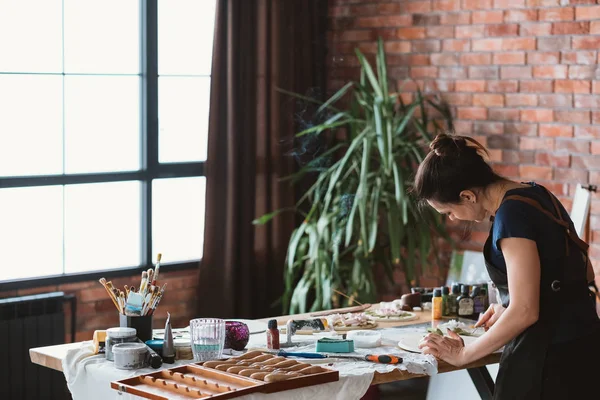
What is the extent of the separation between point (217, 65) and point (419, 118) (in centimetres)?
108

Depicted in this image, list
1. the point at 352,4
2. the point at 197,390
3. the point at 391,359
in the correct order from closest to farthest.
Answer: the point at 197,390
the point at 391,359
the point at 352,4

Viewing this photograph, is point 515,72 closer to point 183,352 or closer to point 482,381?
point 482,381

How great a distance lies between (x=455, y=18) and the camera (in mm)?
5016

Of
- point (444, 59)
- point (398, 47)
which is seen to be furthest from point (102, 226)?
point (444, 59)

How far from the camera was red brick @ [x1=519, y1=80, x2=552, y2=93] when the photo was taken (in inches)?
182

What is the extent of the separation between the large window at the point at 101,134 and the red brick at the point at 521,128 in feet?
5.27

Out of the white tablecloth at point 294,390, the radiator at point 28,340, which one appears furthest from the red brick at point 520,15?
the radiator at point 28,340

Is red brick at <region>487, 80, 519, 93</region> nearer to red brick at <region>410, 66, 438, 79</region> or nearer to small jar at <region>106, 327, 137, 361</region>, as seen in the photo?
red brick at <region>410, 66, 438, 79</region>

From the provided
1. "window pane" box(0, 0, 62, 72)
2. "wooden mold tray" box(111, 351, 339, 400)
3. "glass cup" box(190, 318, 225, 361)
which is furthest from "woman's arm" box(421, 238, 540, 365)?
"window pane" box(0, 0, 62, 72)

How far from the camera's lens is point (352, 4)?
5527mm

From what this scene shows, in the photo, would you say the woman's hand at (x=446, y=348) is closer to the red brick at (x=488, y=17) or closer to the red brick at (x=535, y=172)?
the red brick at (x=535, y=172)

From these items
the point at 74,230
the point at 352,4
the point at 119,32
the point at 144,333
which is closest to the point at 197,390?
the point at 144,333

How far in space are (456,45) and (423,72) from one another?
261 mm

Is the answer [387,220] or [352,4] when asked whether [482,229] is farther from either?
[352,4]
